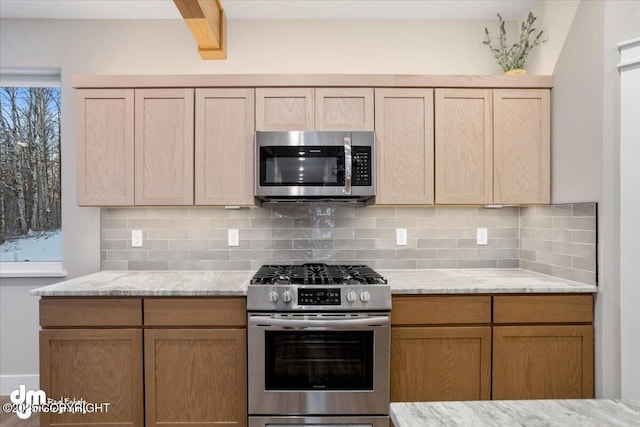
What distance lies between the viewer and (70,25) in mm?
2875

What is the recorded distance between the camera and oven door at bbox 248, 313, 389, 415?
84.7 inches

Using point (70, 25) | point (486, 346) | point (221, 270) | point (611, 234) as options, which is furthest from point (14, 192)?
point (611, 234)

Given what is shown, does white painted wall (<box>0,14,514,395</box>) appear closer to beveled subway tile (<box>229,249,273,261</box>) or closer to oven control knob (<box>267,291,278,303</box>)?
beveled subway tile (<box>229,249,273,261</box>)

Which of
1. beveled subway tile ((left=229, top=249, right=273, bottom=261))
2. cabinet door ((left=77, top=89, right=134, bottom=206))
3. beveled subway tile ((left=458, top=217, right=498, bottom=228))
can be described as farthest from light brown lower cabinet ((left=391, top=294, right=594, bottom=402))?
cabinet door ((left=77, top=89, right=134, bottom=206))

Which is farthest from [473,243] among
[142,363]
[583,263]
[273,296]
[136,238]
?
[136,238]

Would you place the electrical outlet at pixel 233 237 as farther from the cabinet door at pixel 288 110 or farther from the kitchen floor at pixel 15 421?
the kitchen floor at pixel 15 421

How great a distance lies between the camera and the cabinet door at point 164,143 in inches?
99.8

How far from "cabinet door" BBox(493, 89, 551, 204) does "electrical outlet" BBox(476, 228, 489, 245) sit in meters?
0.40

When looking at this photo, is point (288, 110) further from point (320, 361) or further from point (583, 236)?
point (583, 236)

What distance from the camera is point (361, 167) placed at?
251 cm

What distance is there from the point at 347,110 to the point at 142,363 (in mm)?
1905

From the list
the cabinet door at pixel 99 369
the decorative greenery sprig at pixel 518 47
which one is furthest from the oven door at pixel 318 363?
the decorative greenery sprig at pixel 518 47

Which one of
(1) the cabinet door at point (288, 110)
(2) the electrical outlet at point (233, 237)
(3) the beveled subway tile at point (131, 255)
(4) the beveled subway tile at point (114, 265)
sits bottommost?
(4) the beveled subway tile at point (114, 265)

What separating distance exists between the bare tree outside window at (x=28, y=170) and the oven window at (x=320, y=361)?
2038mm
